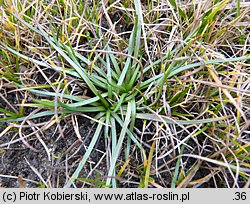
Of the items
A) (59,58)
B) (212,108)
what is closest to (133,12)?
(59,58)
